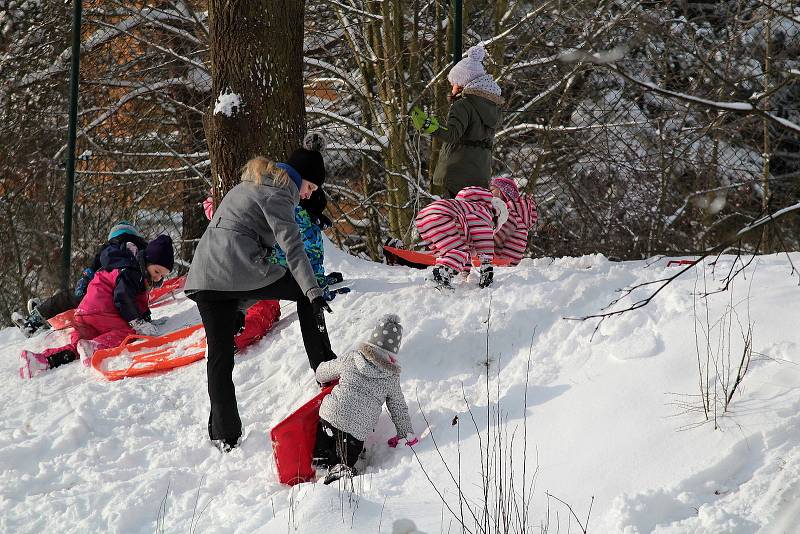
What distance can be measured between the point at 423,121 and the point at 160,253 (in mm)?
1967

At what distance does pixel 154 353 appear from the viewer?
551 cm

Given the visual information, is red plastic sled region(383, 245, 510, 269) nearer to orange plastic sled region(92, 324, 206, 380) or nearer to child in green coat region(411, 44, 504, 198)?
child in green coat region(411, 44, 504, 198)

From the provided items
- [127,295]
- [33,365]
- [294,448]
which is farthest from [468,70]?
[33,365]

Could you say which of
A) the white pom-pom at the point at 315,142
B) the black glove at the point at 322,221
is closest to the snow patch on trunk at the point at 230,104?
the white pom-pom at the point at 315,142

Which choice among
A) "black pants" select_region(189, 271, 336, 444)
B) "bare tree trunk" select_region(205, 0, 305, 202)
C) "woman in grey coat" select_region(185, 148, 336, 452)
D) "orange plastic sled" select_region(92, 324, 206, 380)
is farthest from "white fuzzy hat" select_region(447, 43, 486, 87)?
"orange plastic sled" select_region(92, 324, 206, 380)

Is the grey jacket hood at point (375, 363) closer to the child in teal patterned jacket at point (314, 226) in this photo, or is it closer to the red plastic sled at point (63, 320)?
the child in teal patterned jacket at point (314, 226)

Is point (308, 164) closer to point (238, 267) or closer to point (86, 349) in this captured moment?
point (238, 267)

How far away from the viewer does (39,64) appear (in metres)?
8.87

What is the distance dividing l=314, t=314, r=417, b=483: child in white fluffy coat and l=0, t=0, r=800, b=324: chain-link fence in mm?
3851

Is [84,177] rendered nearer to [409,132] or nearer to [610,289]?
[409,132]

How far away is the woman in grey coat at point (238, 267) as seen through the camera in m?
4.29

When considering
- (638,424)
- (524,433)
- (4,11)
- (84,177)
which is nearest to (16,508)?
(524,433)

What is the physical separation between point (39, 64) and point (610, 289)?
6.52m

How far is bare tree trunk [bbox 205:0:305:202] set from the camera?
18.9 feet
